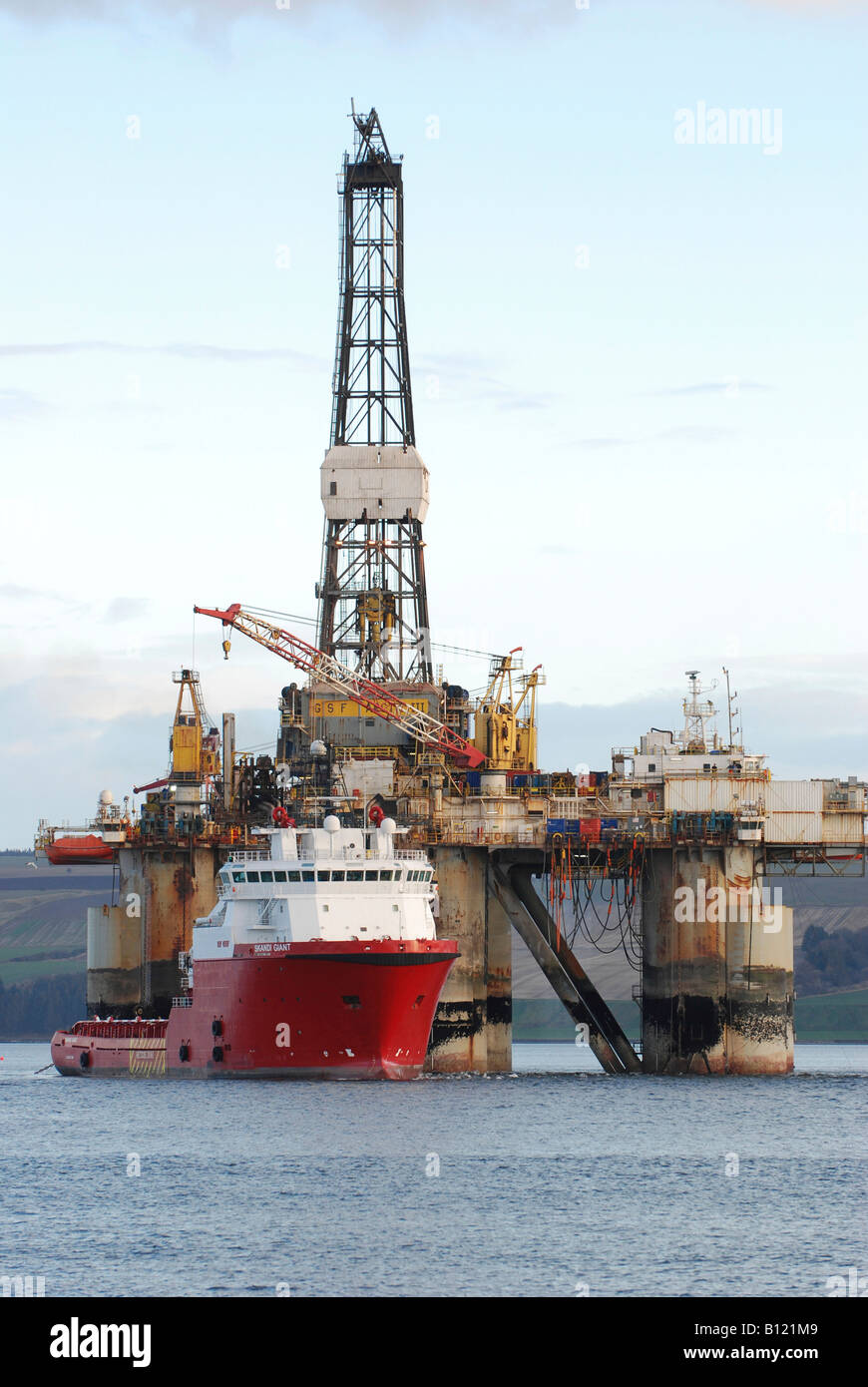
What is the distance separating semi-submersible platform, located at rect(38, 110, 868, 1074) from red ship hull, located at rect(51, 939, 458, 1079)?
799cm

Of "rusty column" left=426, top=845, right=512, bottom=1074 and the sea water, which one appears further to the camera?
"rusty column" left=426, top=845, right=512, bottom=1074

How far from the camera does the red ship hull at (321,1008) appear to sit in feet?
283

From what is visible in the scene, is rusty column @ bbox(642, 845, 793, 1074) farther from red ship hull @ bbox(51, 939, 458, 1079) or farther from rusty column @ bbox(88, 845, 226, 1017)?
rusty column @ bbox(88, 845, 226, 1017)

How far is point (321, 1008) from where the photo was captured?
285 ft

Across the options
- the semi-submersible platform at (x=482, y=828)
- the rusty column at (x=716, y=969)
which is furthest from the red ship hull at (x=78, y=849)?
the rusty column at (x=716, y=969)

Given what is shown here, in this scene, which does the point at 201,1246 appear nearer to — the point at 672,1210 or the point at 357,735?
the point at 672,1210

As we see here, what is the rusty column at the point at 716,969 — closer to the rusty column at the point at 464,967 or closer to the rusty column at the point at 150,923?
the rusty column at the point at 464,967

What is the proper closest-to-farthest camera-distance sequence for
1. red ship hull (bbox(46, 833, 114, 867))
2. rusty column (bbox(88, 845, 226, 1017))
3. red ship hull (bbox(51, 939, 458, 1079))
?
red ship hull (bbox(51, 939, 458, 1079)), rusty column (bbox(88, 845, 226, 1017)), red ship hull (bbox(46, 833, 114, 867))

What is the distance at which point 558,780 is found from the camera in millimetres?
103250

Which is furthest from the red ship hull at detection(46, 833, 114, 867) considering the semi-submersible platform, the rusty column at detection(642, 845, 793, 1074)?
the rusty column at detection(642, 845, 793, 1074)

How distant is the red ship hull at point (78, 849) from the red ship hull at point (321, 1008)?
19211 millimetres

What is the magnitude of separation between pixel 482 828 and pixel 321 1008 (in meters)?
16.4

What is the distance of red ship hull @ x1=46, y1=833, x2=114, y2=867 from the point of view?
111688 mm

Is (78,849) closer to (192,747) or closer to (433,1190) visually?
(192,747)
